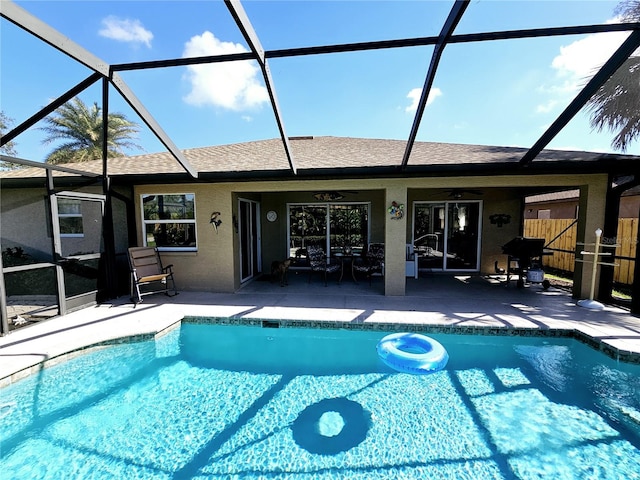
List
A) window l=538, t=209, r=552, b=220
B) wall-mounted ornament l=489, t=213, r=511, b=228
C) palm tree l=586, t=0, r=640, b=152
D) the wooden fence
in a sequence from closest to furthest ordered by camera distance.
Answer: the wooden fence → palm tree l=586, t=0, r=640, b=152 → wall-mounted ornament l=489, t=213, r=511, b=228 → window l=538, t=209, r=552, b=220

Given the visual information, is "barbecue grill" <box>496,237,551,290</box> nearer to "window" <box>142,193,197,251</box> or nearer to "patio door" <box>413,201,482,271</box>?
"patio door" <box>413,201,482,271</box>

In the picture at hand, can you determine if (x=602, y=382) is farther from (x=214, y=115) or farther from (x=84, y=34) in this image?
(x=214, y=115)

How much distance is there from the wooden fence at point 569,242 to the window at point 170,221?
976 cm

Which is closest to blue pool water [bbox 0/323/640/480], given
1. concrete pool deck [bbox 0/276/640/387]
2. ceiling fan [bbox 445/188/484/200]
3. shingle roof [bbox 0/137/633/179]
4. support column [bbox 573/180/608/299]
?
concrete pool deck [bbox 0/276/640/387]

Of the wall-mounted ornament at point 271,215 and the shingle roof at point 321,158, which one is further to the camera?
the wall-mounted ornament at point 271,215

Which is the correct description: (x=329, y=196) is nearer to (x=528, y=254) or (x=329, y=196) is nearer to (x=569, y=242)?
(x=528, y=254)

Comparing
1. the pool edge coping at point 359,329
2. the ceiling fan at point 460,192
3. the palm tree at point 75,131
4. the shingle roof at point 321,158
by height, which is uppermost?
the palm tree at point 75,131

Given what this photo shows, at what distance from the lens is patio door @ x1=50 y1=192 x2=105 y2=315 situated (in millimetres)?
5789

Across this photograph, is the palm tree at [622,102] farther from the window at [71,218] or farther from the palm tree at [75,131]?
the palm tree at [75,131]

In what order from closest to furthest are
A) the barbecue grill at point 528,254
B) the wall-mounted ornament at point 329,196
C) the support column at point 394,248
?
the support column at point 394,248 < the barbecue grill at point 528,254 < the wall-mounted ornament at point 329,196

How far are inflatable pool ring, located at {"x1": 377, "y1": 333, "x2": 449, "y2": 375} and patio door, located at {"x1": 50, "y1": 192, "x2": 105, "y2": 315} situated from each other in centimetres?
653

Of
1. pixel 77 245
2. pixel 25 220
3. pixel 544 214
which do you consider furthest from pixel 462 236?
pixel 544 214

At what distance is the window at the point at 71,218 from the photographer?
6520mm

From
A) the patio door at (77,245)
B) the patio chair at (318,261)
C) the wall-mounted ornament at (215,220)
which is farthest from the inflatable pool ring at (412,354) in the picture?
the patio door at (77,245)
